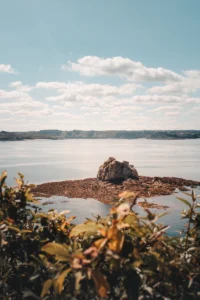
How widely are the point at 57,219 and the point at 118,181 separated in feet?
228

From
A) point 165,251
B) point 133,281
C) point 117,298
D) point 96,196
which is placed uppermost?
point 165,251

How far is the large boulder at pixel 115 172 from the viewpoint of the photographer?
72.6 meters

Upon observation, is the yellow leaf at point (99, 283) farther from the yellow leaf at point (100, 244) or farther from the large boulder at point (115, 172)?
the large boulder at point (115, 172)

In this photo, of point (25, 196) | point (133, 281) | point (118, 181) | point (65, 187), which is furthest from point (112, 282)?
point (118, 181)

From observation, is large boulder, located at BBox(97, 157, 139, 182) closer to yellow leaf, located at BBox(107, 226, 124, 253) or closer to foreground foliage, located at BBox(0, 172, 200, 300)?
foreground foliage, located at BBox(0, 172, 200, 300)

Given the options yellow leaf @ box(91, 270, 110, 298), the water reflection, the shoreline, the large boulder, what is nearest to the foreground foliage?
yellow leaf @ box(91, 270, 110, 298)

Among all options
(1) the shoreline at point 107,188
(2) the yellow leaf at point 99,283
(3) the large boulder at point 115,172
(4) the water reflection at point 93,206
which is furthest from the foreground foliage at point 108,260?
(3) the large boulder at point 115,172

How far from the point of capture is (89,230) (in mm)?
2088

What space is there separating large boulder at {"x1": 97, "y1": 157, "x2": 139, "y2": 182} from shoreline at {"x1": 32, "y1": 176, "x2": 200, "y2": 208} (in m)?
2.18

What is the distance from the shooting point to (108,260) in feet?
7.09

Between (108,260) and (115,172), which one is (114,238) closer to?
(108,260)

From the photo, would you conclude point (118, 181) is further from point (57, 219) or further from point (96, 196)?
point (57, 219)

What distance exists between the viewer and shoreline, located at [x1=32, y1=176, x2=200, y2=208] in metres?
58.0

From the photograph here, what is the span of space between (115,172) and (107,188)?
8.37 m
